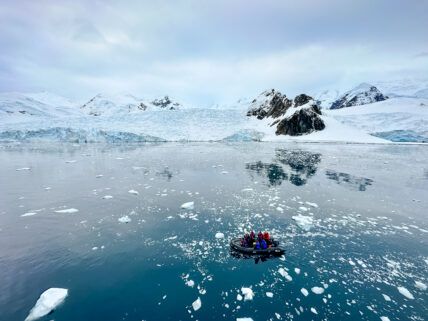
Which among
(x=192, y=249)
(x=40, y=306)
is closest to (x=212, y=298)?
(x=192, y=249)

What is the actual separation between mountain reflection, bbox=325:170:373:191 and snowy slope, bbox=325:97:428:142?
60.4 metres

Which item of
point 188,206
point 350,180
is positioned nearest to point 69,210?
point 188,206

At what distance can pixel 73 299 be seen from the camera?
228 inches

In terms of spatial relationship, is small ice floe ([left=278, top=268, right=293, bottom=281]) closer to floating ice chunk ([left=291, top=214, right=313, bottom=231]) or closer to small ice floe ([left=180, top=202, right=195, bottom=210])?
floating ice chunk ([left=291, top=214, right=313, bottom=231])

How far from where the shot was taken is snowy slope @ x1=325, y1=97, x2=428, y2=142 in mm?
62438

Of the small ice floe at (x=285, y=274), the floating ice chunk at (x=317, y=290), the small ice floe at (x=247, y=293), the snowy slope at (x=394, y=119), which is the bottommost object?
the floating ice chunk at (x=317, y=290)

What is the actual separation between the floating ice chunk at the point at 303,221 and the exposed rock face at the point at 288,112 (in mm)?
57115

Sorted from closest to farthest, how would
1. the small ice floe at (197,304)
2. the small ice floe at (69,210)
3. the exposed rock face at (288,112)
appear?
the small ice floe at (197,304), the small ice floe at (69,210), the exposed rock face at (288,112)

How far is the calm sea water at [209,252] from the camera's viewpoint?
Result: 18.6 feet

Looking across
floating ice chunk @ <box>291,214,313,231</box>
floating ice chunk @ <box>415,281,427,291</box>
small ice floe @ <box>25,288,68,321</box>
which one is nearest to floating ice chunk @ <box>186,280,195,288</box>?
small ice floe @ <box>25,288,68,321</box>

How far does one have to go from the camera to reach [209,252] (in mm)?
7773

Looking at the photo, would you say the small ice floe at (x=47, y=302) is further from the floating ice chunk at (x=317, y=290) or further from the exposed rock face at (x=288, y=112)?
the exposed rock face at (x=288, y=112)

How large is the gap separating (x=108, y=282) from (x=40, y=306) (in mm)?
1532

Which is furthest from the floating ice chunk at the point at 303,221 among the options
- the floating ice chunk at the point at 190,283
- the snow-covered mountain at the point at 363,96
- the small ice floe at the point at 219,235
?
the snow-covered mountain at the point at 363,96
